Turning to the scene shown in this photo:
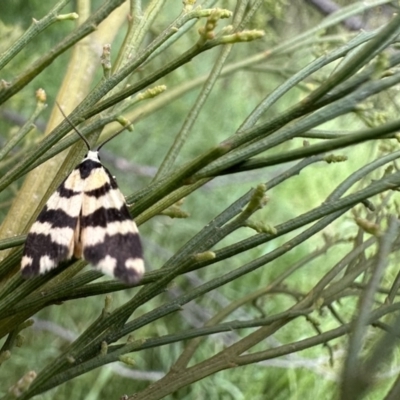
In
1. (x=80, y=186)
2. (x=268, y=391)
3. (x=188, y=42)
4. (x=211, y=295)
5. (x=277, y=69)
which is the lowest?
(x=268, y=391)

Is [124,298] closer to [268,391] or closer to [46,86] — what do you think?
[268,391]

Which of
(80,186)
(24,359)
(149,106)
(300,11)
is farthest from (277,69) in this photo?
(24,359)

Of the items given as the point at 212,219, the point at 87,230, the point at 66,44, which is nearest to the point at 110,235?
the point at 87,230

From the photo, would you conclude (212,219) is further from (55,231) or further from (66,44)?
(66,44)

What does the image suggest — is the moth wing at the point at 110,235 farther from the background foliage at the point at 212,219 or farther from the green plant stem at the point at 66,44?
the green plant stem at the point at 66,44

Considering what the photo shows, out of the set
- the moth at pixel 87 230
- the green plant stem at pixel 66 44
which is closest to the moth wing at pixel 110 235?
the moth at pixel 87 230

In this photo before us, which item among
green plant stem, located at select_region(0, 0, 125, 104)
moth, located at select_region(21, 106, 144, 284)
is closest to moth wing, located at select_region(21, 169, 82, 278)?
moth, located at select_region(21, 106, 144, 284)
